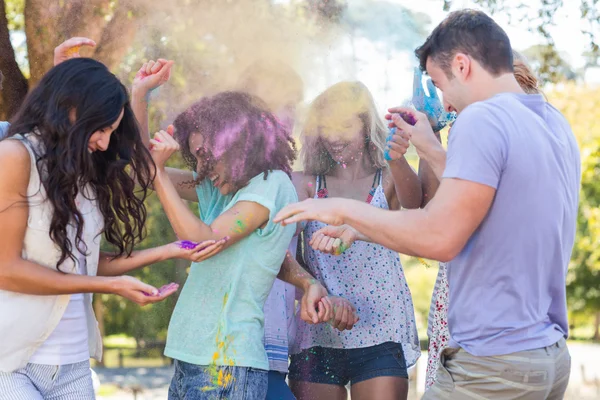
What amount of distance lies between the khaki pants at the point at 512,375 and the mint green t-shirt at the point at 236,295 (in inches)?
27.0

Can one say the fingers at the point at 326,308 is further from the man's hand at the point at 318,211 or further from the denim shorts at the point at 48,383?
the denim shorts at the point at 48,383

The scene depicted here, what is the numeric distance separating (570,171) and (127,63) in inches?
74.8

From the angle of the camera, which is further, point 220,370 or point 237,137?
point 237,137

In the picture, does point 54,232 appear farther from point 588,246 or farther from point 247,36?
point 588,246

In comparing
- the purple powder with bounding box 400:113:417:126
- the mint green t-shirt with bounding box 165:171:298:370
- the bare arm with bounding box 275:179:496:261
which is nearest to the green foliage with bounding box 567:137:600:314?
the purple powder with bounding box 400:113:417:126

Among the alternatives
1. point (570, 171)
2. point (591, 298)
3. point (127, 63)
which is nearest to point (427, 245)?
point (570, 171)

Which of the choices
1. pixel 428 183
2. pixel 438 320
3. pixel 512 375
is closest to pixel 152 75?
pixel 428 183

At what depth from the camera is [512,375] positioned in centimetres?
212

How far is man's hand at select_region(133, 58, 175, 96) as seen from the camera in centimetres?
285

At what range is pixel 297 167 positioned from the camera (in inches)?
131

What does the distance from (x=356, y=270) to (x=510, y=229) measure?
1142 millimetres

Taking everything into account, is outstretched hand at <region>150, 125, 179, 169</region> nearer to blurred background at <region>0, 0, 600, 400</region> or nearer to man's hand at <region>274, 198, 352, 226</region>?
blurred background at <region>0, 0, 600, 400</region>

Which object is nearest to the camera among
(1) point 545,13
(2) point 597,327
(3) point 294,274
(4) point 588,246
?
(3) point 294,274

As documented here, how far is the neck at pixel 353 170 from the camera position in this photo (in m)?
3.31
